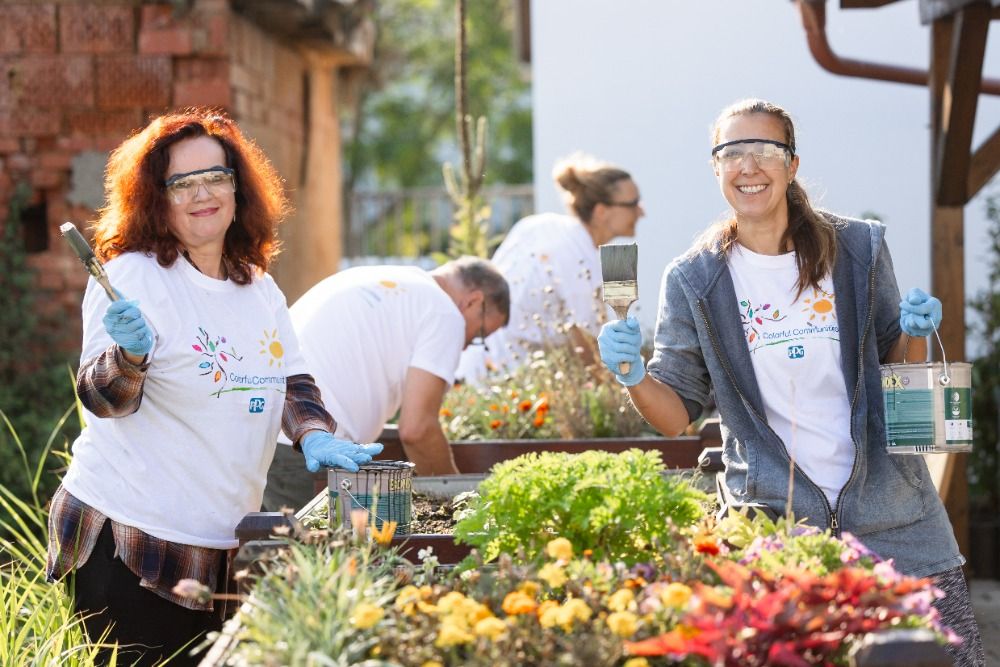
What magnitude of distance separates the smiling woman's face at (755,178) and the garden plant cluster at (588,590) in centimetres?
71

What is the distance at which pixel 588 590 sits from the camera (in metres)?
2.08

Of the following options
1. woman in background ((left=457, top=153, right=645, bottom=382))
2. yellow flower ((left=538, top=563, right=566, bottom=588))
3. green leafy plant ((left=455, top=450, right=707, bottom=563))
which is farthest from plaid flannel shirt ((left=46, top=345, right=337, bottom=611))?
woman in background ((left=457, top=153, right=645, bottom=382))

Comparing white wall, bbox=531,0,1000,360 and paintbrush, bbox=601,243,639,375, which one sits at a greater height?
white wall, bbox=531,0,1000,360

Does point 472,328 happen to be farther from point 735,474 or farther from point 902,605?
point 902,605

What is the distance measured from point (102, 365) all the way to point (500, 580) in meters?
1.09

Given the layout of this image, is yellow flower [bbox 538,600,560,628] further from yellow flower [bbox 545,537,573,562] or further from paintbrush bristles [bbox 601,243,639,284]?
paintbrush bristles [bbox 601,243,639,284]

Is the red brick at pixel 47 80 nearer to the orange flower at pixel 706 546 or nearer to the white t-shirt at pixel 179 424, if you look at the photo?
the white t-shirt at pixel 179 424

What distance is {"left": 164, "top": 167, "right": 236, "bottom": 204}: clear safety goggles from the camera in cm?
304

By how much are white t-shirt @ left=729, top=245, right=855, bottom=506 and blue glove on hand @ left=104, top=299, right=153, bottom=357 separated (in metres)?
1.24

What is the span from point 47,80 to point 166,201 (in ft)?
16.0

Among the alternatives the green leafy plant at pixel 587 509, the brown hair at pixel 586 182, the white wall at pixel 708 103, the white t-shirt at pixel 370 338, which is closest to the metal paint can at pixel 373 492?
the green leafy plant at pixel 587 509

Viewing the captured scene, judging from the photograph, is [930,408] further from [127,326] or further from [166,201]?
[166,201]

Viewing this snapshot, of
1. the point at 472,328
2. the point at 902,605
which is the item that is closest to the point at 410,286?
the point at 472,328

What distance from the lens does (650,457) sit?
240 centimetres
